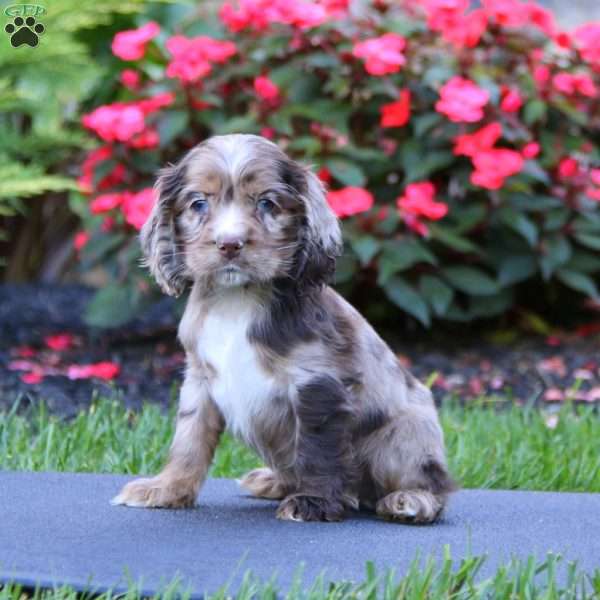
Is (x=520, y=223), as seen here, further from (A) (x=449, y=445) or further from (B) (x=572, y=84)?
(A) (x=449, y=445)

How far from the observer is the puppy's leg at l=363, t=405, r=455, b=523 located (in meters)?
3.65

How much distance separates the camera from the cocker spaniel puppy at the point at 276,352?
134 inches

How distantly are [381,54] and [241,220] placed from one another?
362 cm

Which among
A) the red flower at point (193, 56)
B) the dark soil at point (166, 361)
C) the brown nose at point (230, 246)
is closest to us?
Result: the brown nose at point (230, 246)

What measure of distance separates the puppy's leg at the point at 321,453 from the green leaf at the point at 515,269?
12.3 ft

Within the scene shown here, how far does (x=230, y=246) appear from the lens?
3279mm

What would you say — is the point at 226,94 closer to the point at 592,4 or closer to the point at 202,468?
the point at 202,468

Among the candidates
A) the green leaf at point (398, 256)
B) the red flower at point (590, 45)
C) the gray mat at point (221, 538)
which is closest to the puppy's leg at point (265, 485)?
the gray mat at point (221, 538)

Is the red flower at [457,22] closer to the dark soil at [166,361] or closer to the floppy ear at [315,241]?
the dark soil at [166,361]

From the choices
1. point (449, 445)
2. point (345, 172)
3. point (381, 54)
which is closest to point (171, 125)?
point (345, 172)

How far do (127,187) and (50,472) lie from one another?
2.99 metres

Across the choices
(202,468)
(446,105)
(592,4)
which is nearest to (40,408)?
(202,468)

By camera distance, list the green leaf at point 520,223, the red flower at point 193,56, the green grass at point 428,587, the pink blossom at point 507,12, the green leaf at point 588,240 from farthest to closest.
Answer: the pink blossom at point 507,12
the green leaf at point 588,240
the green leaf at point 520,223
the red flower at point 193,56
the green grass at point 428,587

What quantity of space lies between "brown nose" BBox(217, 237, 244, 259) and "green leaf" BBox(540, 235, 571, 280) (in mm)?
4005
